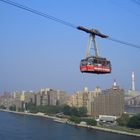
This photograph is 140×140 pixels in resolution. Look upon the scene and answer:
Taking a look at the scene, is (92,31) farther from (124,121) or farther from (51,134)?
(124,121)

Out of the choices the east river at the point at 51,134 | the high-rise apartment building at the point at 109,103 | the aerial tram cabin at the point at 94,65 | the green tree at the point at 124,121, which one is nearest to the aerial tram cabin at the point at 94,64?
the aerial tram cabin at the point at 94,65

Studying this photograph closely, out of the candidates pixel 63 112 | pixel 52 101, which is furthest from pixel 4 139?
pixel 52 101

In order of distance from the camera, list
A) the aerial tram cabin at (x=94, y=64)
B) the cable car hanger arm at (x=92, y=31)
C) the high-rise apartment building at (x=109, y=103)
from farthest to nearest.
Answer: the high-rise apartment building at (x=109, y=103) < the aerial tram cabin at (x=94, y=64) < the cable car hanger arm at (x=92, y=31)

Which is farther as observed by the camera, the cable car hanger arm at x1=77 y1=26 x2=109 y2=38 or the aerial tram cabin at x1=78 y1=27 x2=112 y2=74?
the aerial tram cabin at x1=78 y1=27 x2=112 y2=74

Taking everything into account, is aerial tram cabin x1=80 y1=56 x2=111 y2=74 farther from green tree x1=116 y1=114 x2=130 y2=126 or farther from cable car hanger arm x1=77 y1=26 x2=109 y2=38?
green tree x1=116 y1=114 x2=130 y2=126

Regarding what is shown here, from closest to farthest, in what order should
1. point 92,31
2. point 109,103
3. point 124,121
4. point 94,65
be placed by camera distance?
point 92,31, point 94,65, point 124,121, point 109,103

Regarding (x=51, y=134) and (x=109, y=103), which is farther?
(x=109, y=103)

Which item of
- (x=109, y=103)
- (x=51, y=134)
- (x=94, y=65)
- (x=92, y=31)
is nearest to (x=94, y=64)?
(x=94, y=65)

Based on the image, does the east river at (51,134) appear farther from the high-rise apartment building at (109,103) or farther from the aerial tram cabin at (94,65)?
the high-rise apartment building at (109,103)

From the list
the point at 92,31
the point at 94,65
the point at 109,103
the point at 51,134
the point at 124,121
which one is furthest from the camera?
the point at 109,103

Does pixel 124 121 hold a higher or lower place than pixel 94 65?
lower

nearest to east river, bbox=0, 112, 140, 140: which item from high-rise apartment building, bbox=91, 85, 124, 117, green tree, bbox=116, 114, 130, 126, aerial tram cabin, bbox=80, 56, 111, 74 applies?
green tree, bbox=116, 114, 130, 126
